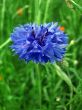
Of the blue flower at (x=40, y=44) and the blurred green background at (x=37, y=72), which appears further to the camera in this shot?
the blurred green background at (x=37, y=72)

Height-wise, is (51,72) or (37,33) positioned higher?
(37,33)

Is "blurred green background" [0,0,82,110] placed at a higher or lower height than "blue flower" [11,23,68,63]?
lower

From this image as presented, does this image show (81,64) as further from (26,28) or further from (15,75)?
(26,28)

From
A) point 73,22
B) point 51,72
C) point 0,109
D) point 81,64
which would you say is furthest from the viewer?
point 73,22

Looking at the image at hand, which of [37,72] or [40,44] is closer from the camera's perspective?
[40,44]

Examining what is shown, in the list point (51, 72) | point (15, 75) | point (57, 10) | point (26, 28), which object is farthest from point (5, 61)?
point (26, 28)
